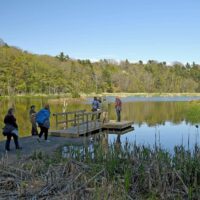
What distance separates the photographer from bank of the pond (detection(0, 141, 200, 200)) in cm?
622

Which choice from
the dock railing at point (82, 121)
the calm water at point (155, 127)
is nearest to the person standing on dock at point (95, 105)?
the dock railing at point (82, 121)

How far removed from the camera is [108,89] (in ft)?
422

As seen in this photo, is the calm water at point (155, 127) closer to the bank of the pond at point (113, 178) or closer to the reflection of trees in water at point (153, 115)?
the reflection of trees in water at point (153, 115)

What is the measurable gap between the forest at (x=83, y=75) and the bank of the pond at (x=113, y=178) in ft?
228

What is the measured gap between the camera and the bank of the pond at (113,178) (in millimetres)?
6219

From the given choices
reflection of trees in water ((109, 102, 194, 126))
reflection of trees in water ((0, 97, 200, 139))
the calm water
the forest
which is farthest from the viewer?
the forest

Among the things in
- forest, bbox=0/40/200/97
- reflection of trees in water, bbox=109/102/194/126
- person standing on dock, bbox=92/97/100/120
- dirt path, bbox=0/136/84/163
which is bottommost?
reflection of trees in water, bbox=109/102/194/126

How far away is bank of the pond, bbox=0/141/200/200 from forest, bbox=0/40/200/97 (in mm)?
69645

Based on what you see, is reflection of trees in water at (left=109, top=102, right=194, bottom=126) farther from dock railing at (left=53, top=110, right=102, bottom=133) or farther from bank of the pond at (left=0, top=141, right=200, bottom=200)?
bank of the pond at (left=0, top=141, right=200, bottom=200)

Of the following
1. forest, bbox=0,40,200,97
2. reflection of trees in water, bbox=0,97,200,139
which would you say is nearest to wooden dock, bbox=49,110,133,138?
reflection of trees in water, bbox=0,97,200,139

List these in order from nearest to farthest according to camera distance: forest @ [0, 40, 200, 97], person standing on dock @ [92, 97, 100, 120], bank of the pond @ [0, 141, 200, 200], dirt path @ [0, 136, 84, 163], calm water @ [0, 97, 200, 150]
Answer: bank of the pond @ [0, 141, 200, 200] < dirt path @ [0, 136, 84, 163] < calm water @ [0, 97, 200, 150] < person standing on dock @ [92, 97, 100, 120] < forest @ [0, 40, 200, 97]

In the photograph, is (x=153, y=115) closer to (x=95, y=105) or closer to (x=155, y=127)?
(x=95, y=105)

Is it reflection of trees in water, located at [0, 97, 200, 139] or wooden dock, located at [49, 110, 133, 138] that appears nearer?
wooden dock, located at [49, 110, 133, 138]

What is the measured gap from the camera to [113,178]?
677 centimetres
